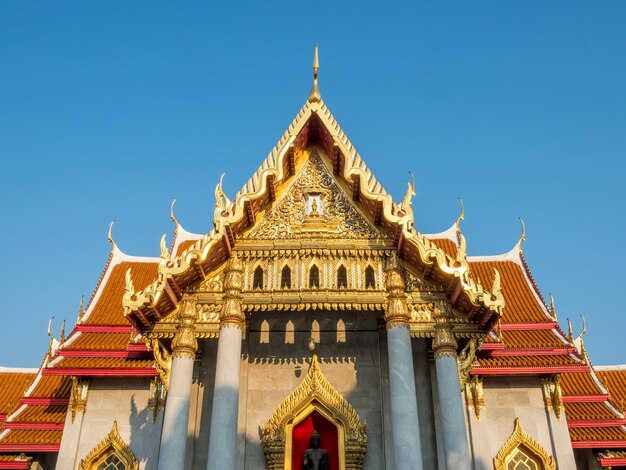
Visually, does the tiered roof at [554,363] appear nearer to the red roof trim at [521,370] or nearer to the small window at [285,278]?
the red roof trim at [521,370]

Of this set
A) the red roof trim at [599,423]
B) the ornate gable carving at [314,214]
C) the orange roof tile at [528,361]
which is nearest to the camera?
the ornate gable carving at [314,214]

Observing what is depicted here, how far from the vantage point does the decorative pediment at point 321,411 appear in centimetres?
1162

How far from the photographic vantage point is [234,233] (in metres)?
11.6

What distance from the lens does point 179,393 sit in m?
10.5

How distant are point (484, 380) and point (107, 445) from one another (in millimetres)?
8805

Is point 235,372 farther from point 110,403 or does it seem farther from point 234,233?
point 110,403

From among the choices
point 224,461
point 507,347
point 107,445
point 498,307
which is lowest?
point 224,461

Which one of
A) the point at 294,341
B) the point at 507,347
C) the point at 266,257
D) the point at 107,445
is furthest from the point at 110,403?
the point at 507,347

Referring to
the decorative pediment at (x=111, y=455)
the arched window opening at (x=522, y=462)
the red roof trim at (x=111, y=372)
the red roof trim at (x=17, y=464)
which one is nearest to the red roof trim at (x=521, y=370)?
the arched window opening at (x=522, y=462)

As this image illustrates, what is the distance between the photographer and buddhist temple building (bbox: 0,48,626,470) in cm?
1063

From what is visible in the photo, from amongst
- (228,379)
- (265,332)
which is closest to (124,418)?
(265,332)

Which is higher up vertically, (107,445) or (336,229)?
(336,229)

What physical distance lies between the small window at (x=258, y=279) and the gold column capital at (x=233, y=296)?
0.82ft

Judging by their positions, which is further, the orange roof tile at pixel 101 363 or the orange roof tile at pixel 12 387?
the orange roof tile at pixel 12 387
